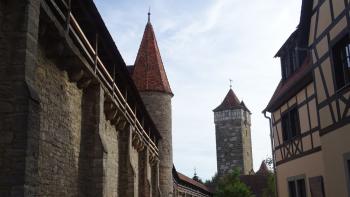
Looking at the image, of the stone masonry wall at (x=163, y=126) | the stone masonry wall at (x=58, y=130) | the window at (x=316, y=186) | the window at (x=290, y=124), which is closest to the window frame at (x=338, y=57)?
the window at (x=316, y=186)

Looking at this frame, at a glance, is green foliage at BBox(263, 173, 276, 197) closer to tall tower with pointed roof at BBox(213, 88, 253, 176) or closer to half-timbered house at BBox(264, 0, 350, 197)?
half-timbered house at BBox(264, 0, 350, 197)

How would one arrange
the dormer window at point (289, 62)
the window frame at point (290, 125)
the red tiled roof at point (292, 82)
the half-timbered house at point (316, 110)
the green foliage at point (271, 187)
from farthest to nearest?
the green foliage at point (271, 187)
the dormer window at point (289, 62)
the window frame at point (290, 125)
the red tiled roof at point (292, 82)
the half-timbered house at point (316, 110)

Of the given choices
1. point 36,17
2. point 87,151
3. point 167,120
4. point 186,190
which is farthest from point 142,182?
point 186,190

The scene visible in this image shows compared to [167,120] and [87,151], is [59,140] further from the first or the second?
[167,120]

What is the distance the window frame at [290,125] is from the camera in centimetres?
1420

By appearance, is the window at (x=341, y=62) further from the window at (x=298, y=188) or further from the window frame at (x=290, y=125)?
the window at (x=298, y=188)

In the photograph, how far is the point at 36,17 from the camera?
6.59 m

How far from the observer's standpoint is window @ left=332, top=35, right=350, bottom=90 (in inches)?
372

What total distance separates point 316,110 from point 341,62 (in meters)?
2.77

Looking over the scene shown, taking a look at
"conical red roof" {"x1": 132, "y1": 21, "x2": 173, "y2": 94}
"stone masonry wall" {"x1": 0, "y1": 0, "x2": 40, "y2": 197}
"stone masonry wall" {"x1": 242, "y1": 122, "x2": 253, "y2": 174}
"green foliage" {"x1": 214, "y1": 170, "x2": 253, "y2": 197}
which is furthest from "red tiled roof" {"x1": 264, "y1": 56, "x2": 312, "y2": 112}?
"stone masonry wall" {"x1": 242, "y1": 122, "x2": 253, "y2": 174}

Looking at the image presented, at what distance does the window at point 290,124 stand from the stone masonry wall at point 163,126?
31.6 feet

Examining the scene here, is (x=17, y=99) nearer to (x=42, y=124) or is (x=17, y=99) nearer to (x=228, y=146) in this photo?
(x=42, y=124)

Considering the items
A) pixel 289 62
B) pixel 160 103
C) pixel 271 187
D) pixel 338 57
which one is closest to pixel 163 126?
pixel 160 103

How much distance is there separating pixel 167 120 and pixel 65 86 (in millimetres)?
15384
